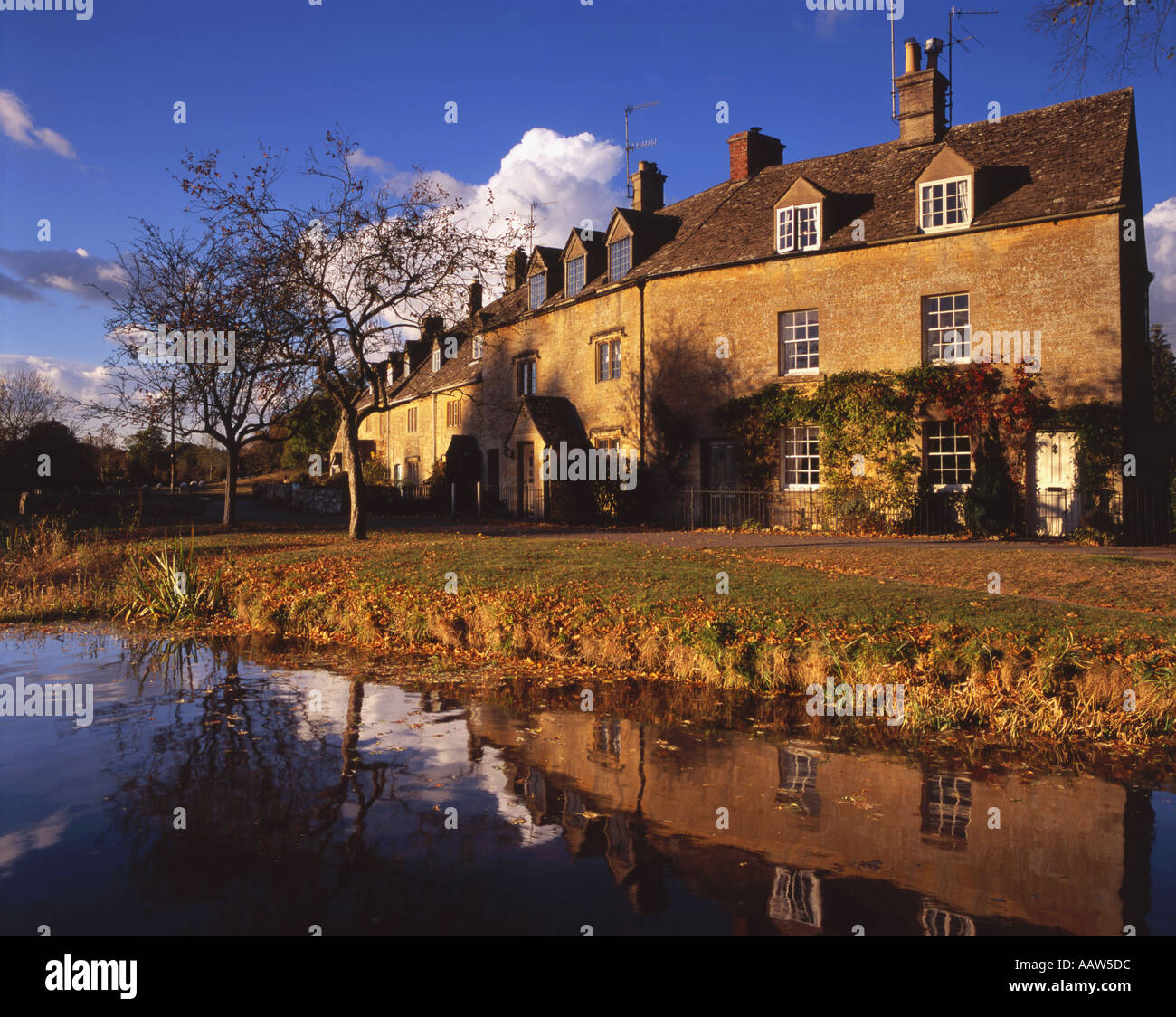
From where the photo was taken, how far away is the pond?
16.4 feet

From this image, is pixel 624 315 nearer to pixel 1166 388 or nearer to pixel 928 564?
pixel 928 564

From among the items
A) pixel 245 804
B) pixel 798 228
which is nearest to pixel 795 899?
pixel 245 804

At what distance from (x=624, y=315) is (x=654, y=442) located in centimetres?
448

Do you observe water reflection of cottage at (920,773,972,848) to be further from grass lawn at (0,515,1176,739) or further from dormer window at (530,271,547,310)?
dormer window at (530,271,547,310)

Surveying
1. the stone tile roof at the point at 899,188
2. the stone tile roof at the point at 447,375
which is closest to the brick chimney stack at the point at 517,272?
the stone tile roof at the point at 447,375

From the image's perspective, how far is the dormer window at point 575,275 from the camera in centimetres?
3081

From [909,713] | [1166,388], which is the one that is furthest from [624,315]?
[1166,388]

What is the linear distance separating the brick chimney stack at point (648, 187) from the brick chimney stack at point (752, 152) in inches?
159

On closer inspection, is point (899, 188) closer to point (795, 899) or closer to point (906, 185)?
point (906, 185)

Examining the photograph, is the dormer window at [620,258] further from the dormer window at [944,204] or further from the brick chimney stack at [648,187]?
the dormer window at [944,204]

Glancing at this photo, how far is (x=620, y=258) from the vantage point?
29.2 m

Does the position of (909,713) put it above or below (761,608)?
below

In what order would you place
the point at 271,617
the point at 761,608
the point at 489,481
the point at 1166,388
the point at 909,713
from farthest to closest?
1. the point at 1166,388
2. the point at 489,481
3. the point at 271,617
4. the point at 761,608
5. the point at 909,713
